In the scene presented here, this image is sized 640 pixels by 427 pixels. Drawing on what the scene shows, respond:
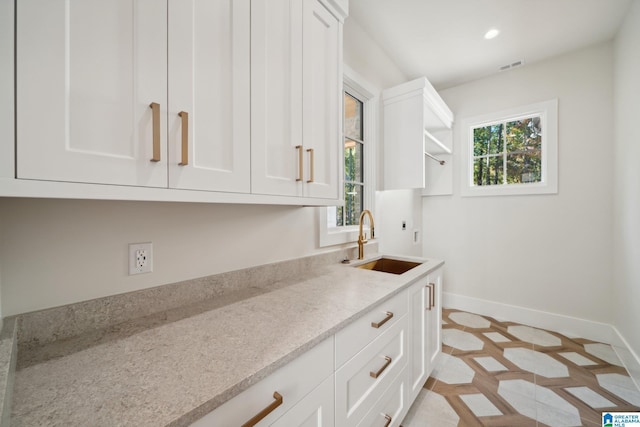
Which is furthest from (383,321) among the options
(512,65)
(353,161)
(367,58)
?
(512,65)

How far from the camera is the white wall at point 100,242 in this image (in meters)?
0.70

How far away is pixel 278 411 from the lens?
2.20ft

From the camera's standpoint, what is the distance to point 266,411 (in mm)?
626

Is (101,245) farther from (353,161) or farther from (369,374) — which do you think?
(353,161)

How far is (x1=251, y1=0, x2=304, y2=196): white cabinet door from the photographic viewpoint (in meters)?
0.99

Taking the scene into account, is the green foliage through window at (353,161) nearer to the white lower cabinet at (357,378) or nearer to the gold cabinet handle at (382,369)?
the white lower cabinet at (357,378)

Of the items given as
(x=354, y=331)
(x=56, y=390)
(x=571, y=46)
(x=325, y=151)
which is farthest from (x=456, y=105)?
(x=56, y=390)

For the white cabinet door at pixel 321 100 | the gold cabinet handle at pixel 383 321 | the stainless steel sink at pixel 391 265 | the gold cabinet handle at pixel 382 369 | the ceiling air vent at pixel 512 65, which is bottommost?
the gold cabinet handle at pixel 382 369

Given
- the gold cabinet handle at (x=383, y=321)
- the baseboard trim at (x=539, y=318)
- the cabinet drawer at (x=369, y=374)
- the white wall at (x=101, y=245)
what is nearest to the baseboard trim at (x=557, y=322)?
the baseboard trim at (x=539, y=318)

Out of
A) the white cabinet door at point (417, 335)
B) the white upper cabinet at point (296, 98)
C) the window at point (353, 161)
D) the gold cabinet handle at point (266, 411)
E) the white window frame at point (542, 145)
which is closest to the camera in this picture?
the gold cabinet handle at point (266, 411)

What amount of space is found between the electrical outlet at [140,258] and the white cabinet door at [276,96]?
0.45 m

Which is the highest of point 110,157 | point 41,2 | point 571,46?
point 571,46

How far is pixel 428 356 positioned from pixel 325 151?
5.05ft

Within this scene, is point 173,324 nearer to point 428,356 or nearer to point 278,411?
point 278,411
